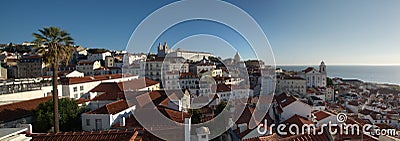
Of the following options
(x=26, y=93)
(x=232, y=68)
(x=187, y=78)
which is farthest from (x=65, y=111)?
(x=232, y=68)

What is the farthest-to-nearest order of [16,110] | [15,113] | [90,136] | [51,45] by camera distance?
1. [16,110]
2. [15,113]
3. [51,45]
4. [90,136]

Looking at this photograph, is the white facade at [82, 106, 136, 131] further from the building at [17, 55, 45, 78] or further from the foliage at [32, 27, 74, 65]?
the building at [17, 55, 45, 78]

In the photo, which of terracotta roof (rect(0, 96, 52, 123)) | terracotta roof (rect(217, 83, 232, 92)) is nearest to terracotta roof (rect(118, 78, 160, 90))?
terracotta roof (rect(0, 96, 52, 123))

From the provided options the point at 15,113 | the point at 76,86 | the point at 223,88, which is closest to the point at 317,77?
the point at 223,88

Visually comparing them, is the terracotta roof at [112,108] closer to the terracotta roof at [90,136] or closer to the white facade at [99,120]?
the white facade at [99,120]

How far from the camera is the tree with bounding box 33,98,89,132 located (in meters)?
12.9

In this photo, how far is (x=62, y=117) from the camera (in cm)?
1352

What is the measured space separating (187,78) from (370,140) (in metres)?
37.0

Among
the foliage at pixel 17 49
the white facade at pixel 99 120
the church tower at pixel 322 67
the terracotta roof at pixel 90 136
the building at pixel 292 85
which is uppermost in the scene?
the foliage at pixel 17 49

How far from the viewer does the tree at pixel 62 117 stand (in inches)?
507

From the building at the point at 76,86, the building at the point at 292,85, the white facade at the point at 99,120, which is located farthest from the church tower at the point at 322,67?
the white facade at the point at 99,120

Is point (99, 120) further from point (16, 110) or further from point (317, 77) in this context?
point (317, 77)

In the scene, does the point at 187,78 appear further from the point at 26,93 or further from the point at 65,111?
the point at 65,111

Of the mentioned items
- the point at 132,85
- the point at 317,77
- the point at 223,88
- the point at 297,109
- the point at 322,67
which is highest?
the point at 322,67
